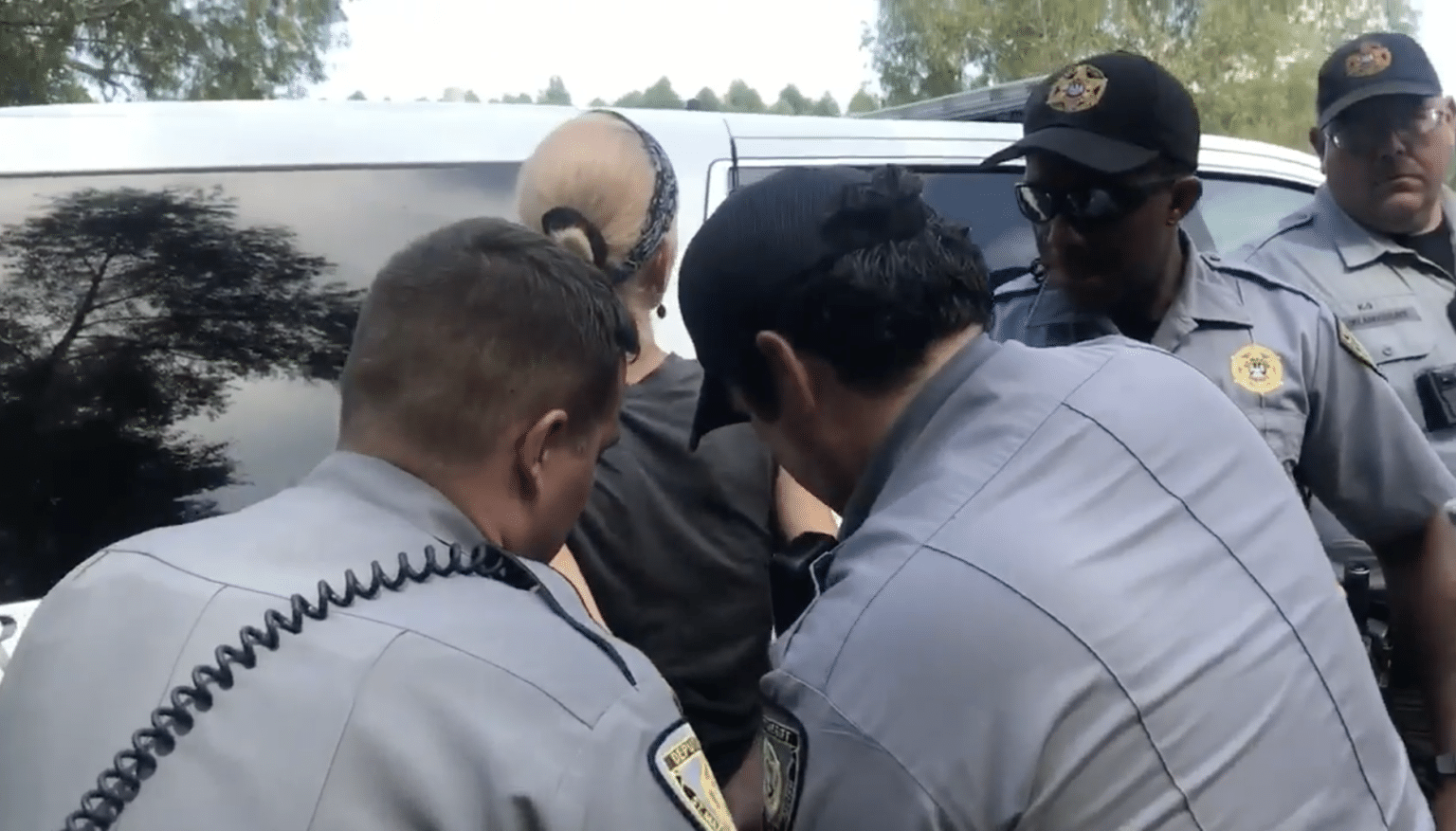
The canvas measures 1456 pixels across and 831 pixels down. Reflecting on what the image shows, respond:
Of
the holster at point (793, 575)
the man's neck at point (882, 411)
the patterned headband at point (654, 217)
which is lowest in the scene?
the holster at point (793, 575)

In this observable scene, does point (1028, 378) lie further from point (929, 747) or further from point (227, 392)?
point (227, 392)

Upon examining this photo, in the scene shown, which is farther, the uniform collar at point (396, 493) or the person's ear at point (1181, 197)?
the person's ear at point (1181, 197)

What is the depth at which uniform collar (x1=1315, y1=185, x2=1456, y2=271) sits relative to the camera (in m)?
2.85

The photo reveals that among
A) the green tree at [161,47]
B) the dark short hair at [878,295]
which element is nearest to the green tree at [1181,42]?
the green tree at [161,47]

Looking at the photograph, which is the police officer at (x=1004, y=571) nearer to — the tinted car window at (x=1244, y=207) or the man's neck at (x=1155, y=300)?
the man's neck at (x=1155, y=300)

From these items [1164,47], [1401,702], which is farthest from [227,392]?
[1164,47]

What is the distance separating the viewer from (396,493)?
3.75 feet

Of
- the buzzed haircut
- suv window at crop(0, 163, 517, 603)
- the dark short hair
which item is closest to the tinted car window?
suv window at crop(0, 163, 517, 603)

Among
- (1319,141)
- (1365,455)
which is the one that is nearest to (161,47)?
(1319,141)

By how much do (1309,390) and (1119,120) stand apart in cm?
52

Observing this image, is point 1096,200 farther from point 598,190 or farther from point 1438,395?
point 1438,395

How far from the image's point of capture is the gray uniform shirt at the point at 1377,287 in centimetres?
274

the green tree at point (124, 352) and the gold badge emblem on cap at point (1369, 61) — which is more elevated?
the gold badge emblem on cap at point (1369, 61)

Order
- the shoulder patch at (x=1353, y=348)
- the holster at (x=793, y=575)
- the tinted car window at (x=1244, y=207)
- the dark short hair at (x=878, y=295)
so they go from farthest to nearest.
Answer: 1. the tinted car window at (x=1244, y=207)
2. the shoulder patch at (x=1353, y=348)
3. the holster at (x=793, y=575)
4. the dark short hair at (x=878, y=295)
